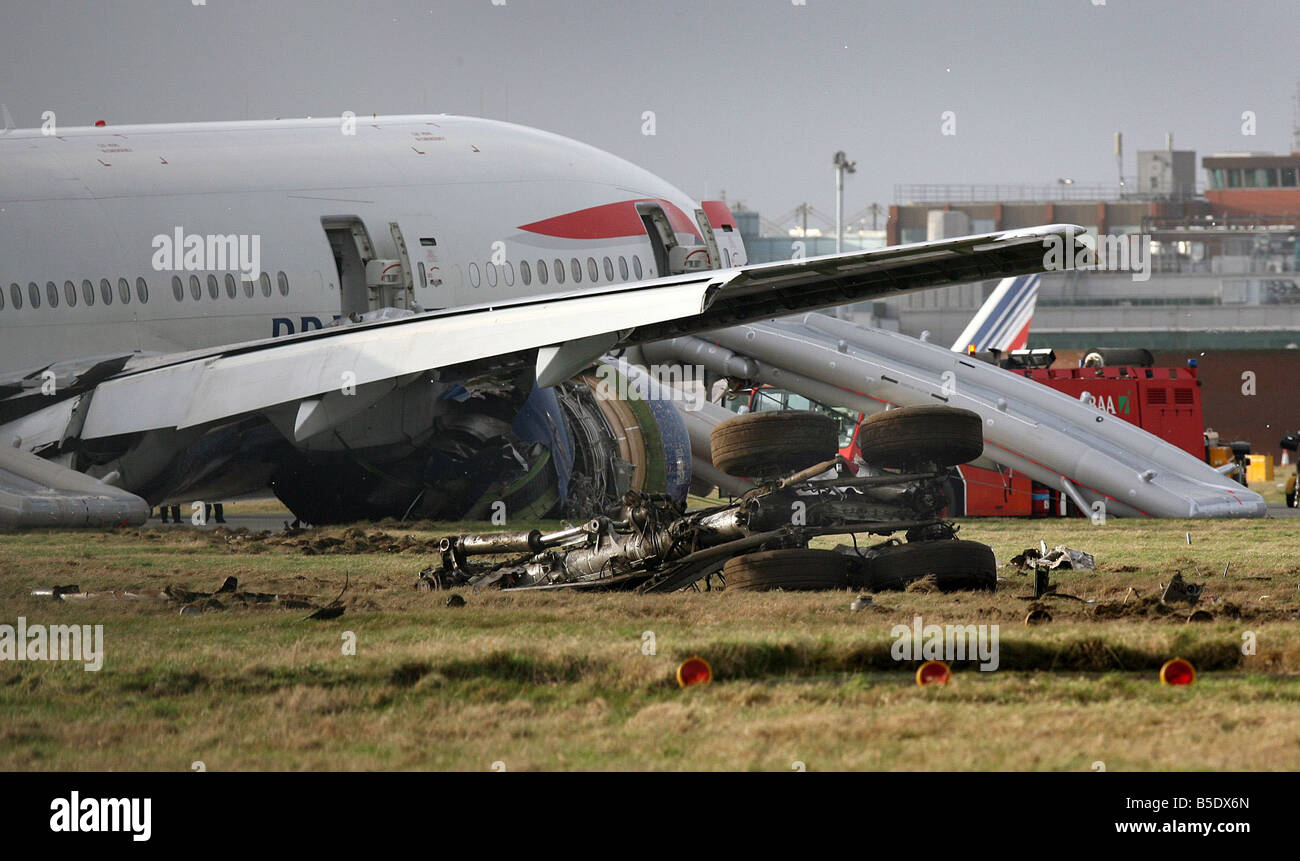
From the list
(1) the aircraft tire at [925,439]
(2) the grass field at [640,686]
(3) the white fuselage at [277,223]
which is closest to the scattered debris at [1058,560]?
(2) the grass field at [640,686]

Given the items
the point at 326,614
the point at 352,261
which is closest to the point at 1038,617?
the point at 326,614

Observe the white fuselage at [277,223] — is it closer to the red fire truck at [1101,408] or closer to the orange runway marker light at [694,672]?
the red fire truck at [1101,408]

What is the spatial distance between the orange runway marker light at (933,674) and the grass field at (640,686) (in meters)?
0.11

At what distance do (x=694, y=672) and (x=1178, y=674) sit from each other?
259 centimetres

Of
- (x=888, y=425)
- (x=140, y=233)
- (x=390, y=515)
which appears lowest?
(x=390, y=515)

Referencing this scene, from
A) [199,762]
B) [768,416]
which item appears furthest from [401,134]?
[199,762]

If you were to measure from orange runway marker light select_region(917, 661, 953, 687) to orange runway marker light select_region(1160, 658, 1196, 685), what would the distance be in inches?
44.5

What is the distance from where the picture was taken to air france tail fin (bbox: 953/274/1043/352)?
6184 centimetres

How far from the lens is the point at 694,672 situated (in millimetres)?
9039

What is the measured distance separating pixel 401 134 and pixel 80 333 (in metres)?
6.90

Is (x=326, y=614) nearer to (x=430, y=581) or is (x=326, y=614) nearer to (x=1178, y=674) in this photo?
(x=430, y=581)
